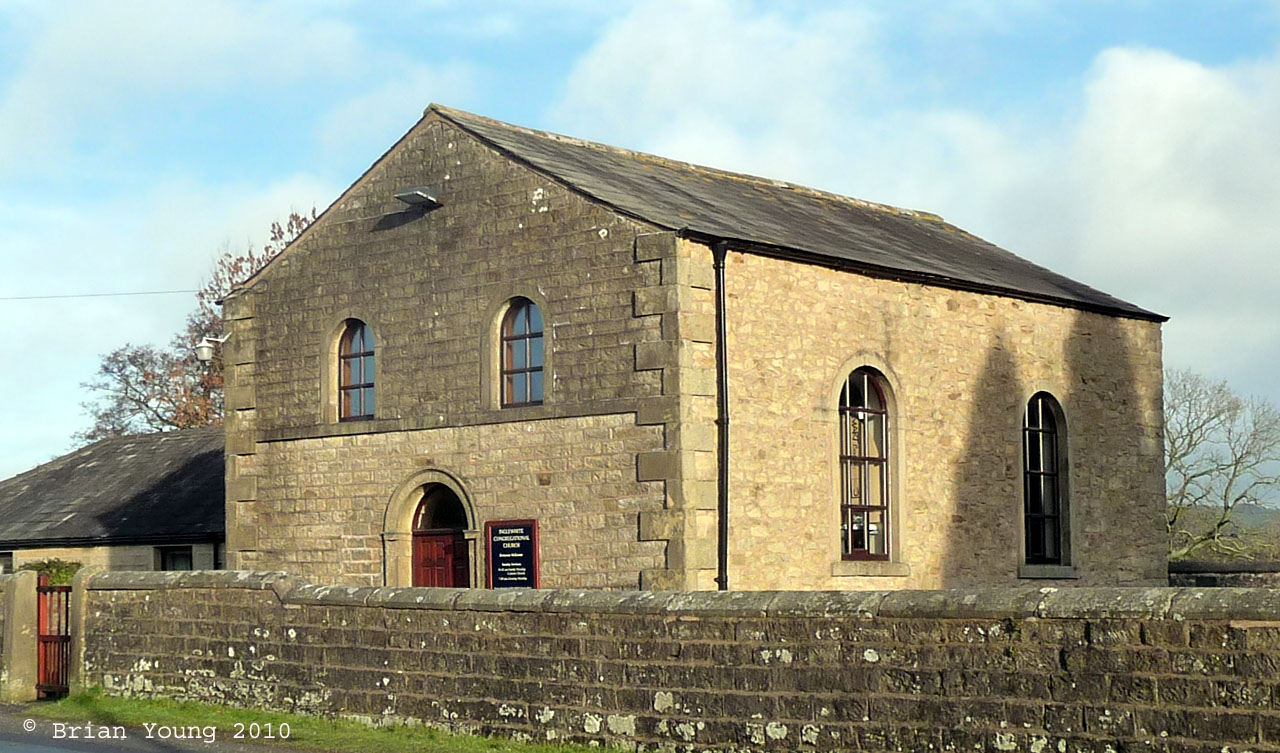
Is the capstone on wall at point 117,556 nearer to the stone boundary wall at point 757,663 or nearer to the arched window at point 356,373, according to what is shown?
the arched window at point 356,373

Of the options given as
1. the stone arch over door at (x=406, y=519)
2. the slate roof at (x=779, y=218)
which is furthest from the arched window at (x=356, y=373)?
the slate roof at (x=779, y=218)

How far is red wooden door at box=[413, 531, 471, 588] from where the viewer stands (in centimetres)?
2095

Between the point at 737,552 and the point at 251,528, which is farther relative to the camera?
the point at 251,528

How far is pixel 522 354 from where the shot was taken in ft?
67.2

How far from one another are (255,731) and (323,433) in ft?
27.1

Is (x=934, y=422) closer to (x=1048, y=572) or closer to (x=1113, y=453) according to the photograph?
(x=1048, y=572)

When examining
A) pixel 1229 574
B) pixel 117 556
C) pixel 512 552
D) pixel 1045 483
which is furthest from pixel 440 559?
pixel 1229 574

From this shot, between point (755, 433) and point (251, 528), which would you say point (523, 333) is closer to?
point (755, 433)

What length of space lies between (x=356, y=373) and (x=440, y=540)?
277 cm

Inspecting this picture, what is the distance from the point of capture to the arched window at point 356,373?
2203 centimetres

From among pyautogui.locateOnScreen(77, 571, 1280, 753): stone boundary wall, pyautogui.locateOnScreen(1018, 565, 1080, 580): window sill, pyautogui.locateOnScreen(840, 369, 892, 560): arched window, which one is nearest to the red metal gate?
pyautogui.locateOnScreen(77, 571, 1280, 753): stone boundary wall

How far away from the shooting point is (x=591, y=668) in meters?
12.6

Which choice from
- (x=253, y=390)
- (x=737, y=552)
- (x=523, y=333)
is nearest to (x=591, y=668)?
(x=737, y=552)

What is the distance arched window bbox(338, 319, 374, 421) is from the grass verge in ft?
19.8
